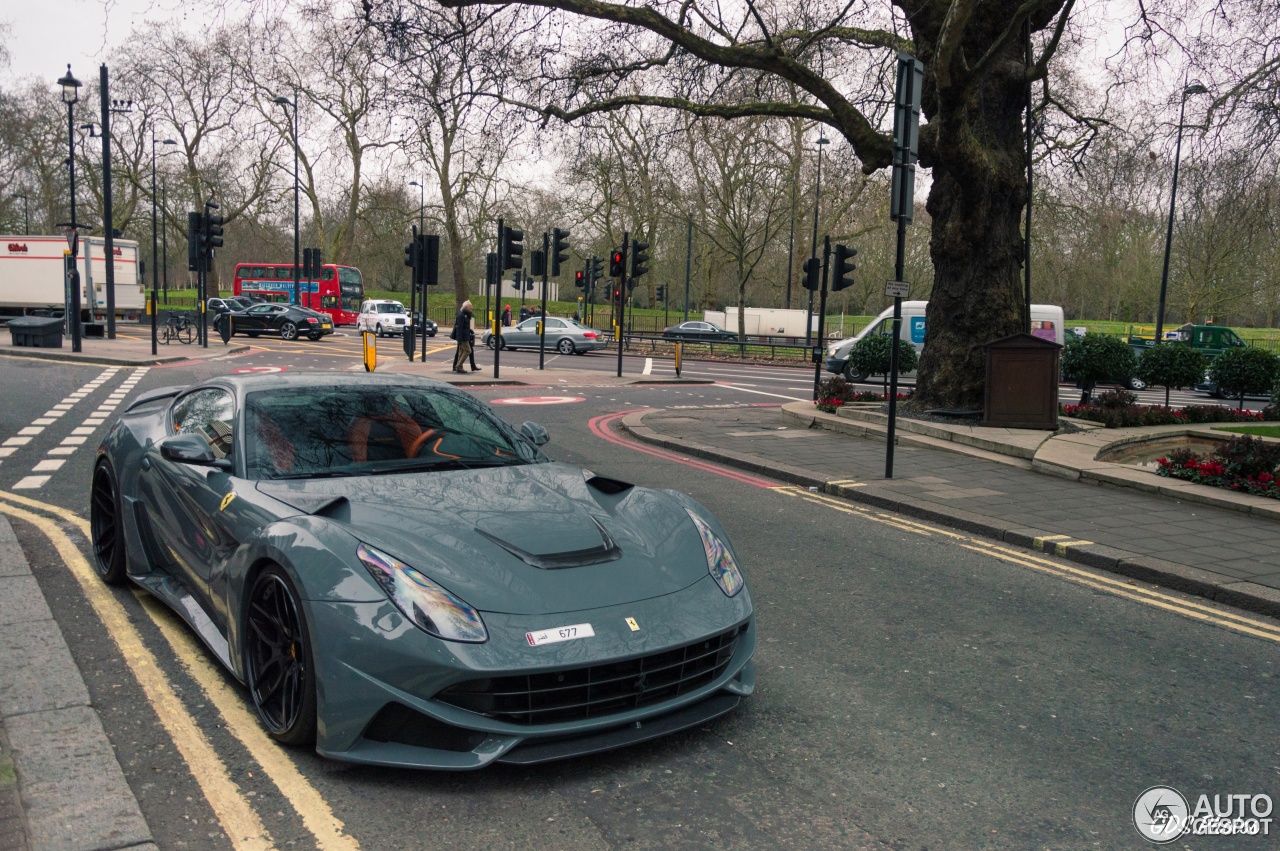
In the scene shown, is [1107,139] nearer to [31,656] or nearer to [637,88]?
[637,88]

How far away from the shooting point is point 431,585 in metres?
3.22

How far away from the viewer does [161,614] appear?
5016 millimetres

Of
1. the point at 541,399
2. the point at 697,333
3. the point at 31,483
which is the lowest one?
the point at 31,483

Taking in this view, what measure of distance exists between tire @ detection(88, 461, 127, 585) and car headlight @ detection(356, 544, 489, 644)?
9.11ft

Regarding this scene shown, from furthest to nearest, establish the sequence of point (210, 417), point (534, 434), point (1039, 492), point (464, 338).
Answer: point (464, 338), point (1039, 492), point (534, 434), point (210, 417)

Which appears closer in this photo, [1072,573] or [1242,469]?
[1072,573]

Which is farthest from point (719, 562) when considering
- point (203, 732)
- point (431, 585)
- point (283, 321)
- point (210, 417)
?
point (283, 321)

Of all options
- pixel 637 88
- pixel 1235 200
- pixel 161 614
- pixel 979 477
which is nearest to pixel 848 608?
pixel 161 614

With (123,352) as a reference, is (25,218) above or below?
above

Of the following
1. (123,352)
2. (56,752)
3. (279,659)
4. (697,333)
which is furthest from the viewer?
(697,333)

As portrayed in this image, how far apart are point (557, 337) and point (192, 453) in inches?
1387

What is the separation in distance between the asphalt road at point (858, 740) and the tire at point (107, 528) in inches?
6.7

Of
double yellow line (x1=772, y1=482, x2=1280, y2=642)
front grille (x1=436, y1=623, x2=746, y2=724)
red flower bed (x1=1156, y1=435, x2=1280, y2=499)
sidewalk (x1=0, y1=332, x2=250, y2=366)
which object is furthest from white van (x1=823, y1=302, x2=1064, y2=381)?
front grille (x1=436, y1=623, x2=746, y2=724)

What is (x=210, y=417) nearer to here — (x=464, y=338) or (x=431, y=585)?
(x=431, y=585)
